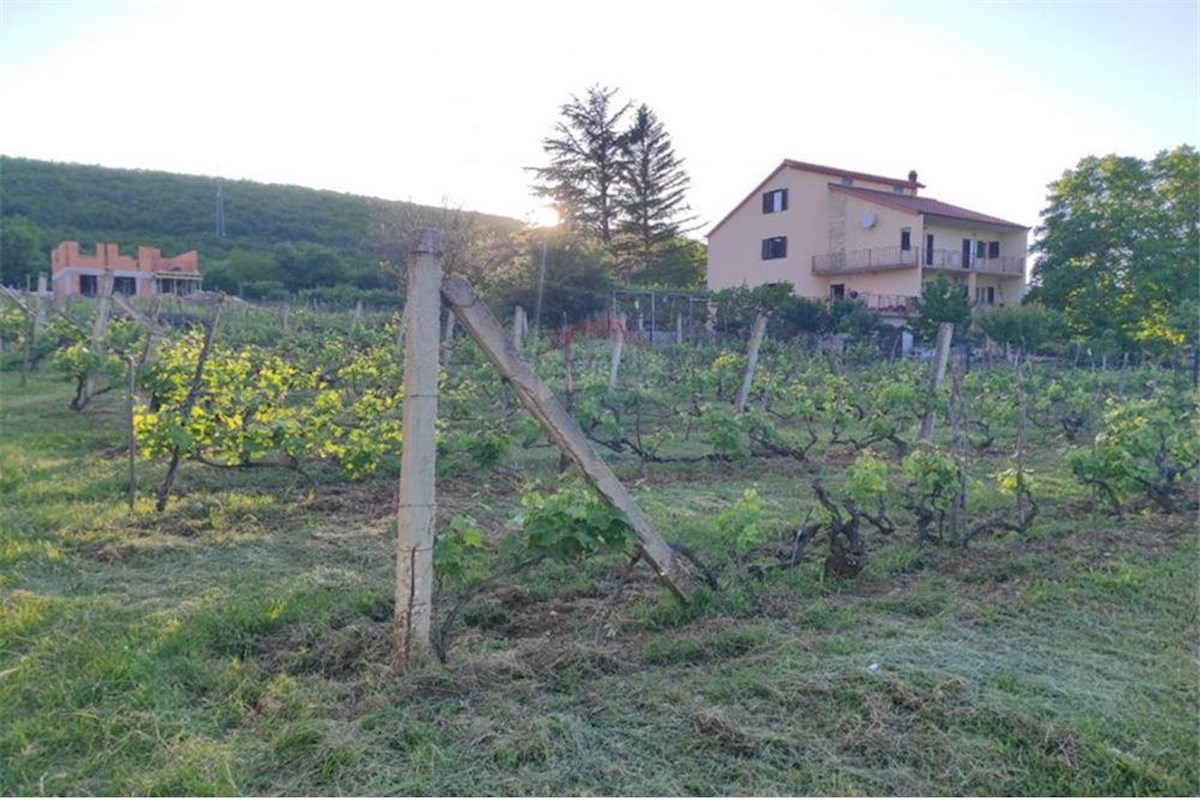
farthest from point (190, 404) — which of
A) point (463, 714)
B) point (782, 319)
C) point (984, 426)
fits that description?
point (782, 319)

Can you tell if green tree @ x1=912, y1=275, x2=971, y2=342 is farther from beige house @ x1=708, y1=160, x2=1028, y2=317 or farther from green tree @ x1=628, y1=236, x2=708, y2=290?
green tree @ x1=628, y1=236, x2=708, y2=290

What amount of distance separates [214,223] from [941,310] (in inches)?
1882

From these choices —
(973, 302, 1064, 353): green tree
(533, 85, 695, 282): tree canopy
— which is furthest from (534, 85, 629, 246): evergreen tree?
(973, 302, 1064, 353): green tree

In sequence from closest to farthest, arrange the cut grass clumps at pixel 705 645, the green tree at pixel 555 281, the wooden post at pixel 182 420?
the cut grass clumps at pixel 705 645, the wooden post at pixel 182 420, the green tree at pixel 555 281

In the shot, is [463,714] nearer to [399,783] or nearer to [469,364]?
[399,783]

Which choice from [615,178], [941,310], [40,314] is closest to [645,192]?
[615,178]

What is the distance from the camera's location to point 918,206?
35.2 meters

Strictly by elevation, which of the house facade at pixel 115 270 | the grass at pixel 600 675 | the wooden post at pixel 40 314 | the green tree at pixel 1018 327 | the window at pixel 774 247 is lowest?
the grass at pixel 600 675

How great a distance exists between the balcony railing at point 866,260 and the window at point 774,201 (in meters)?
2.95

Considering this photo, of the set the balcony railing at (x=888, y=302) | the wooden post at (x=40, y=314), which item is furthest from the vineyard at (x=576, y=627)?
the balcony railing at (x=888, y=302)

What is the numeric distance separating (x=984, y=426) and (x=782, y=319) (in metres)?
18.3

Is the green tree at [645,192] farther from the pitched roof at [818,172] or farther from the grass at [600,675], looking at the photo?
the grass at [600,675]

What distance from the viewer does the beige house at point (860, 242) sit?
34250mm

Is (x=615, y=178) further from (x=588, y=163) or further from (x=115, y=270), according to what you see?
(x=115, y=270)
